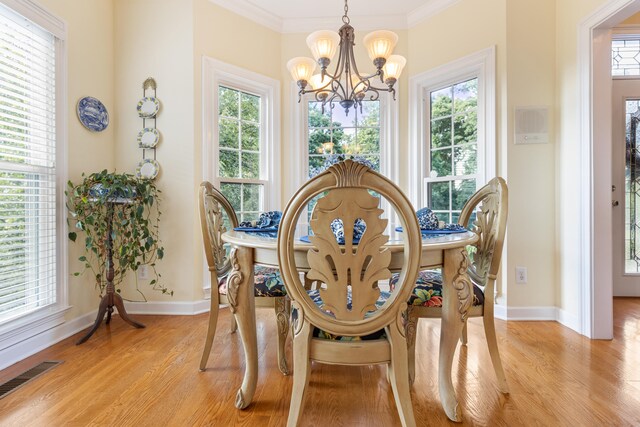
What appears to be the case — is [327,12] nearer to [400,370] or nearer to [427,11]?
[427,11]

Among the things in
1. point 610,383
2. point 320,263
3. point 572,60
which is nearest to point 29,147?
point 320,263

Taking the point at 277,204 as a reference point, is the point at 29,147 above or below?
above

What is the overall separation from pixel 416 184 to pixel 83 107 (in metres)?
2.96

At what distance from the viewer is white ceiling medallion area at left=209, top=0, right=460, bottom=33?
306 cm

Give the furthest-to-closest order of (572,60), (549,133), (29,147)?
(549,133) < (572,60) < (29,147)

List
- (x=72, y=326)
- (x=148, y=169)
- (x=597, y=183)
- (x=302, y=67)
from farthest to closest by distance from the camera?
(x=148, y=169)
(x=72, y=326)
(x=597, y=183)
(x=302, y=67)

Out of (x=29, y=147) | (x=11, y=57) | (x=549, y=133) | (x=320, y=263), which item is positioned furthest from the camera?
(x=549, y=133)

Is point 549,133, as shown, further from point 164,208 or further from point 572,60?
point 164,208

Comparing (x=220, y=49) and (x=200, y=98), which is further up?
(x=220, y=49)

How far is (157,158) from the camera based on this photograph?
2760 millimetres

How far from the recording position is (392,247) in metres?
1.22

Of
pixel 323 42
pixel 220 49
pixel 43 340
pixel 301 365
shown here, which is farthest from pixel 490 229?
pixel 43 340

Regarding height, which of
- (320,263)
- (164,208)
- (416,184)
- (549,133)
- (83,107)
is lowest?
(320,263)

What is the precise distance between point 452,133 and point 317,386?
254 centimetres
